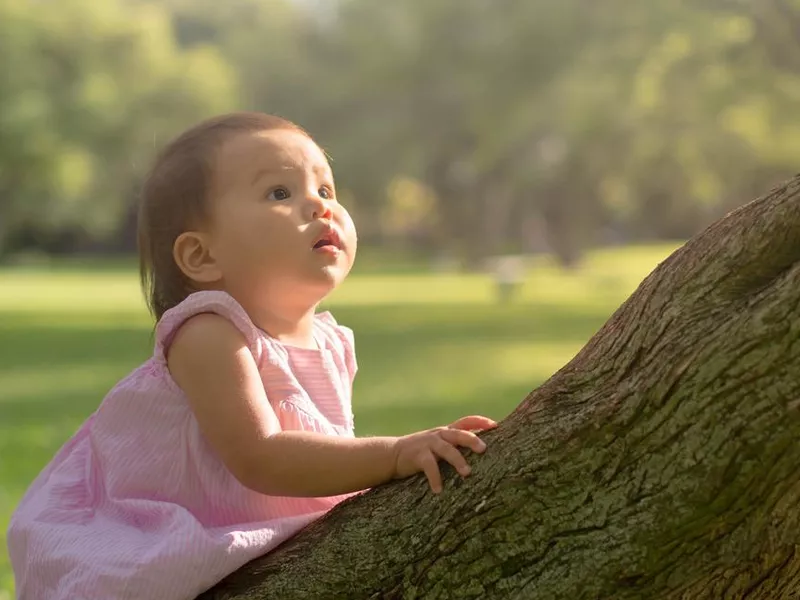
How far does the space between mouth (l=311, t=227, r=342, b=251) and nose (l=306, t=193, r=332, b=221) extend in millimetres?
36

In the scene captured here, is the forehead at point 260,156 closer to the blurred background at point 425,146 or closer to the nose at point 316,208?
the nose at point 316,208

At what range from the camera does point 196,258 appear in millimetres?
2398

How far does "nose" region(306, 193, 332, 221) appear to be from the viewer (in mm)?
2369

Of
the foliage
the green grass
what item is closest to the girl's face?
the green grass

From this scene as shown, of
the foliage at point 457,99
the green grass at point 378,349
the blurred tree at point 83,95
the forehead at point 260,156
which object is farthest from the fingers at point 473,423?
the blurred tree at point 83,95

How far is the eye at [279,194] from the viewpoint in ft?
7.82

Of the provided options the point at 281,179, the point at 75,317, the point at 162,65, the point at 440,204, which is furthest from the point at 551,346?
the point at 440,204

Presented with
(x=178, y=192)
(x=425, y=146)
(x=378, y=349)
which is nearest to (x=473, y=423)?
(x=178, y=192)

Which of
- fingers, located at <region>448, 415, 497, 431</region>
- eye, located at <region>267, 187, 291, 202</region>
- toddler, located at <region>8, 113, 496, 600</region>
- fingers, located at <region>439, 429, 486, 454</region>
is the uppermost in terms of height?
eye, located at <region>267, 187, 291, 202</region>

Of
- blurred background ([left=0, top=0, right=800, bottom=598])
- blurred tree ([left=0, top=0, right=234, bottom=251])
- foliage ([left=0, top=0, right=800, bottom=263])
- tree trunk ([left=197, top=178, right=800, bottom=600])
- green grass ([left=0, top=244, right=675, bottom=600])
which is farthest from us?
blurred tree ([left=0, top=0, right=234, bottom=251])

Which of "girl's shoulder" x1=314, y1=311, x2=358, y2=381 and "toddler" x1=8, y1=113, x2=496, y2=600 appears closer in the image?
"toddler" x1=8, y1=113, x2=496, y2=600

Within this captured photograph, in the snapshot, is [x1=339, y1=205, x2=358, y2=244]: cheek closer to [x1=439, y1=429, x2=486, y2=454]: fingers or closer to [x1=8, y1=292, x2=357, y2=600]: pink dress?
[x1=8, y1=292, x2=357, y2=600]: pink dress

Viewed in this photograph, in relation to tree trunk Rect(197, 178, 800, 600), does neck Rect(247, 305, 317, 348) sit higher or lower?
higher

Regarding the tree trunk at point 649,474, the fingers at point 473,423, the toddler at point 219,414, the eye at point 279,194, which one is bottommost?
the tree trunk at point 649,474
